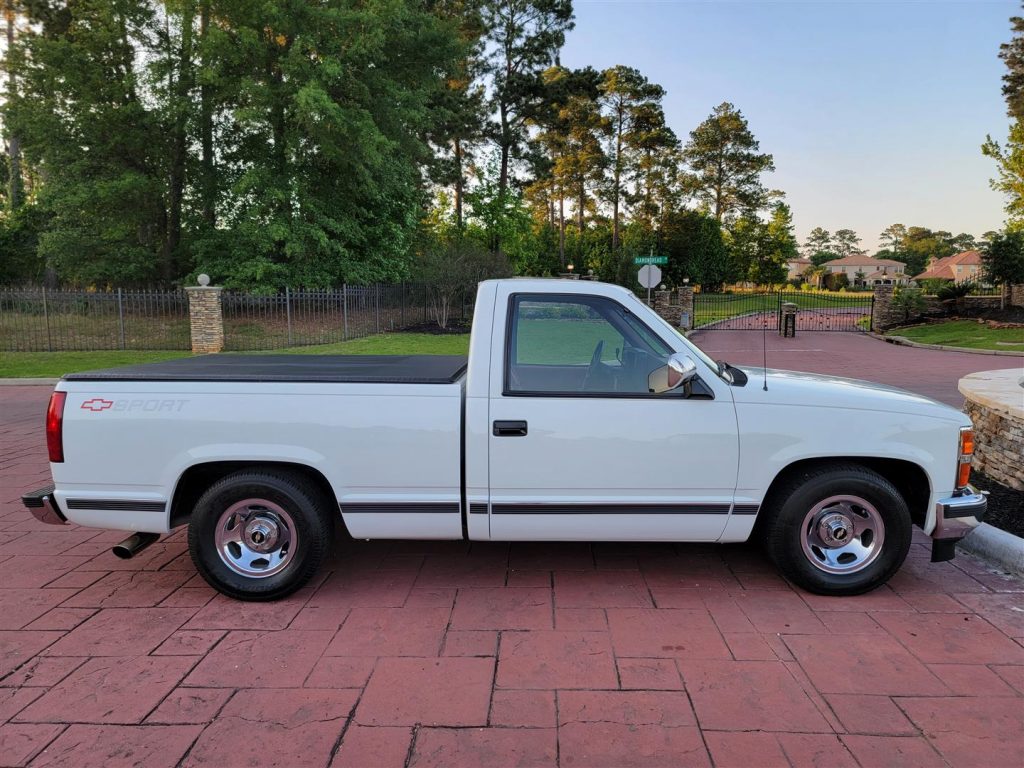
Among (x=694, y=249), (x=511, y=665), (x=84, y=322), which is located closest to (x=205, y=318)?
(x=84, y=322)

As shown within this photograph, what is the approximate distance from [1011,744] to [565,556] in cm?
257

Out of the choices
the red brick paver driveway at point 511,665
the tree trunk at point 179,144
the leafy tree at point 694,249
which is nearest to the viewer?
the red brick paver driveway at point 511,665

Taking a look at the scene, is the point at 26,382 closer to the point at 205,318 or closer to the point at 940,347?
the point at 205,318

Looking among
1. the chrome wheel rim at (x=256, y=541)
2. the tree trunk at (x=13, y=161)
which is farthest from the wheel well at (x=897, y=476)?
the tree trunk at (x=13, y=161)

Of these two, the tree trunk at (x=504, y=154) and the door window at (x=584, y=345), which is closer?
the door window at (x=584, y=345)

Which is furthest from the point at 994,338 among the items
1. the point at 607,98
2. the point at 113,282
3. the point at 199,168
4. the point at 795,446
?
the point at 607,98

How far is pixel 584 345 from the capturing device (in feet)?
13.6

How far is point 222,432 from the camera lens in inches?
148

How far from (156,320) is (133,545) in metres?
21.2

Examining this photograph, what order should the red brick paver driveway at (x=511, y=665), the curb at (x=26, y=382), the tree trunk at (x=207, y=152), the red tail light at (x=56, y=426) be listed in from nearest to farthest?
the red brick paver driveway at (x=511, y=665) < the red tail light at (x=56, y=426) < the curb at (x=26, y=382) < the tree trunk at (x=207, y=152)

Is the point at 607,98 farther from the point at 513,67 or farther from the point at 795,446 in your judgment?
the point at 795,446

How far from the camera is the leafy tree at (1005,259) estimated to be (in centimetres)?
2881

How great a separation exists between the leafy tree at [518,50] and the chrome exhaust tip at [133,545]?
4095cm

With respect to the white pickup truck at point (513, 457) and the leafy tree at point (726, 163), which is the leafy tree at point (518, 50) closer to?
the leafy tree at point (726, 163)
